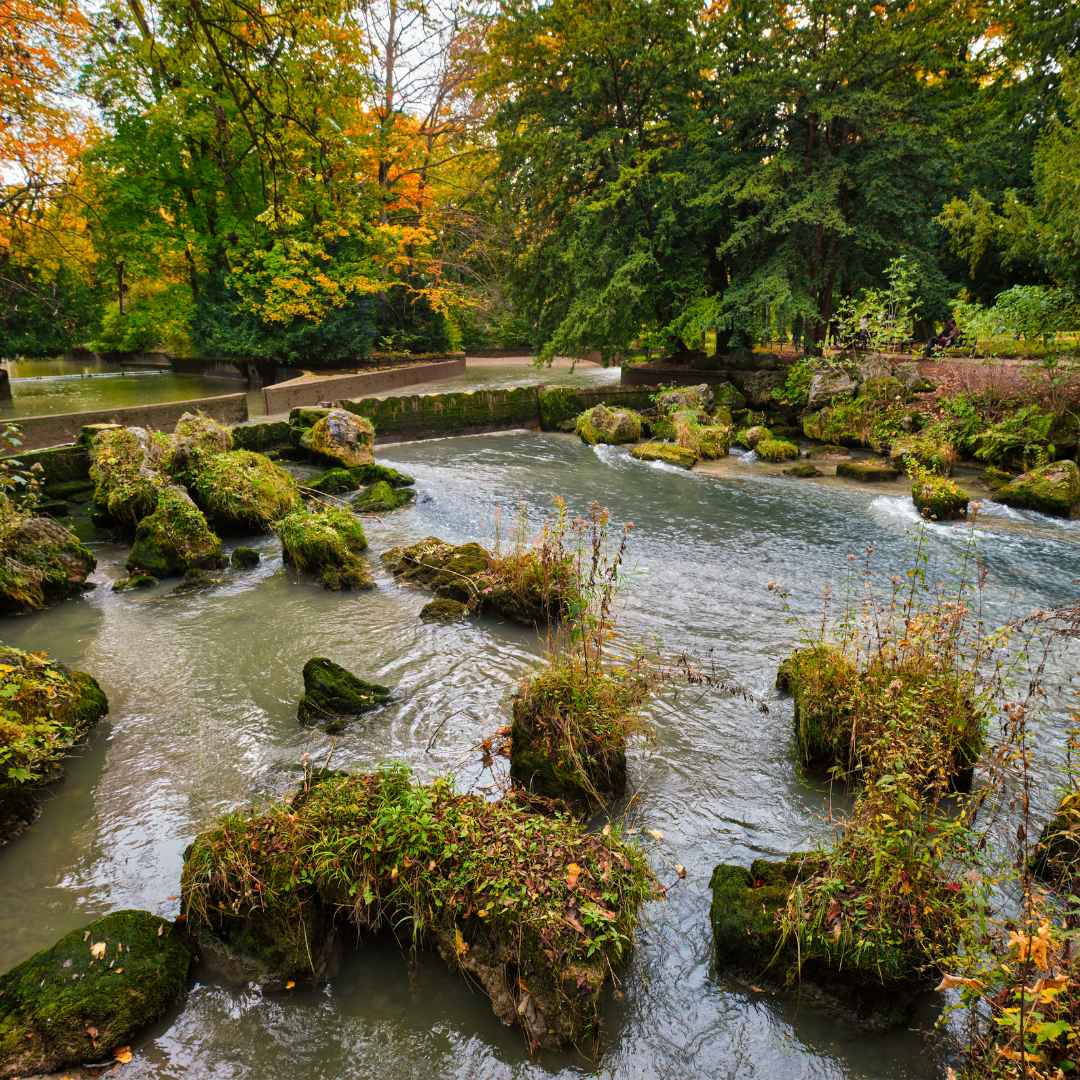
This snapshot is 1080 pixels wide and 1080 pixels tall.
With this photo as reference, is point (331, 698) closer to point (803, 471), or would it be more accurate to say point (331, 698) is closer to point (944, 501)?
point (944, 501)

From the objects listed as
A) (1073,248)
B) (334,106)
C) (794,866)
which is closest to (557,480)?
(334,106)

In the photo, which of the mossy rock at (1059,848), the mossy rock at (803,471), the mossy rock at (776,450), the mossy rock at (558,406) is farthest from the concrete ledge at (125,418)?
the mossy rock at (1059,848)

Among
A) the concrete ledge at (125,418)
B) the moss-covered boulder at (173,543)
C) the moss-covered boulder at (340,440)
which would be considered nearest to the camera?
the moss-covered boulder at (173,543)

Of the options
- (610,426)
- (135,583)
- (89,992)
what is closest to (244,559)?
(135,583)

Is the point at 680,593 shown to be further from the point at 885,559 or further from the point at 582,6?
the point at 582,6

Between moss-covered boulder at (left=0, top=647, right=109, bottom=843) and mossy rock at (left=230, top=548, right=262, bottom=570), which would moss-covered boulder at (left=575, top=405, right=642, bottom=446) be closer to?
mossy rock at (left=230, top=548, right=262, bottom=570)

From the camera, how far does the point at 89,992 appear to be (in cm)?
289

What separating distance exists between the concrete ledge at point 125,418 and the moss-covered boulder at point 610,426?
8.54 meters

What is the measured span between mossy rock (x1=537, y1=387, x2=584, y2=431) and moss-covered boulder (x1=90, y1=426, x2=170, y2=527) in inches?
427

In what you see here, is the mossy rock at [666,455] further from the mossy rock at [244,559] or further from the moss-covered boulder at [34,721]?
the moss-covered boulder at [34,721]

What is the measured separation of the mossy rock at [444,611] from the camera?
23.8 feet

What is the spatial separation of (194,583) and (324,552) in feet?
5.35

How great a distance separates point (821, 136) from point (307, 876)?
822 inches

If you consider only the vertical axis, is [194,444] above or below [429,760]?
above
